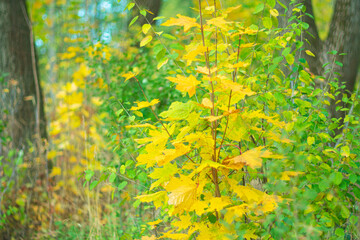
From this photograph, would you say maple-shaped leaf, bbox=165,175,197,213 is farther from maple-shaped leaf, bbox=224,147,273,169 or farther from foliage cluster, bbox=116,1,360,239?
maple-shaped leaf, bbox=224,147,273,169

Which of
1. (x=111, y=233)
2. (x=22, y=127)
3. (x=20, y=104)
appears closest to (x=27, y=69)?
(x=20, y=104)

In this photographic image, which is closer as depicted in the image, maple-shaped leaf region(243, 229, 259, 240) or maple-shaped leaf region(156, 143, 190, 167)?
maple-shaped leaf region(156, 143, 190, 167)

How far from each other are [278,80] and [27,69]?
12.0ft

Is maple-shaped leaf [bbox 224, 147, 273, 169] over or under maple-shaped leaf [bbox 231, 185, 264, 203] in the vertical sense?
over

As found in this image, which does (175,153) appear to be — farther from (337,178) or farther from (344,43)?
(344,43)

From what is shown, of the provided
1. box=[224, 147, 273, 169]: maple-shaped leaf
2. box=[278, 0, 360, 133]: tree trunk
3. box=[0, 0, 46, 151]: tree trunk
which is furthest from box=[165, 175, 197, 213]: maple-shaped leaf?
box=[0, 0, 46, 151]: tree trunk

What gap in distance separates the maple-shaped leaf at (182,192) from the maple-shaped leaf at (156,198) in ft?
0.37

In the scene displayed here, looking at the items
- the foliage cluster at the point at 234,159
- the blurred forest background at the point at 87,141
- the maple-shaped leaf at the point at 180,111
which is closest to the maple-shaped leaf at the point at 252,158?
the foliage cluster at the point at 234,159

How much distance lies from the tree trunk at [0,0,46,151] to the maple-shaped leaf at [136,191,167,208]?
2.99 m

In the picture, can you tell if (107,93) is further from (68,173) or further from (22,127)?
(22,127)

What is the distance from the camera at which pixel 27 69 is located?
14.8 feet

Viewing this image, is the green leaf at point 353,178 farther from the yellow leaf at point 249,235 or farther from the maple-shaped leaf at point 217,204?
the maple-shaped leaf at point 217,204

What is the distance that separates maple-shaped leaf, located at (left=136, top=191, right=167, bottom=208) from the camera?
4.90 ft

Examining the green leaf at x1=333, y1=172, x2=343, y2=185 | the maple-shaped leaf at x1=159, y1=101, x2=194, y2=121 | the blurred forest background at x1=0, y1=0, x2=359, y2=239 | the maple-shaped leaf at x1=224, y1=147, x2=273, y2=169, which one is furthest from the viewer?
the blurred forest background at x1=0, y1=0, x2=359, y2=239
